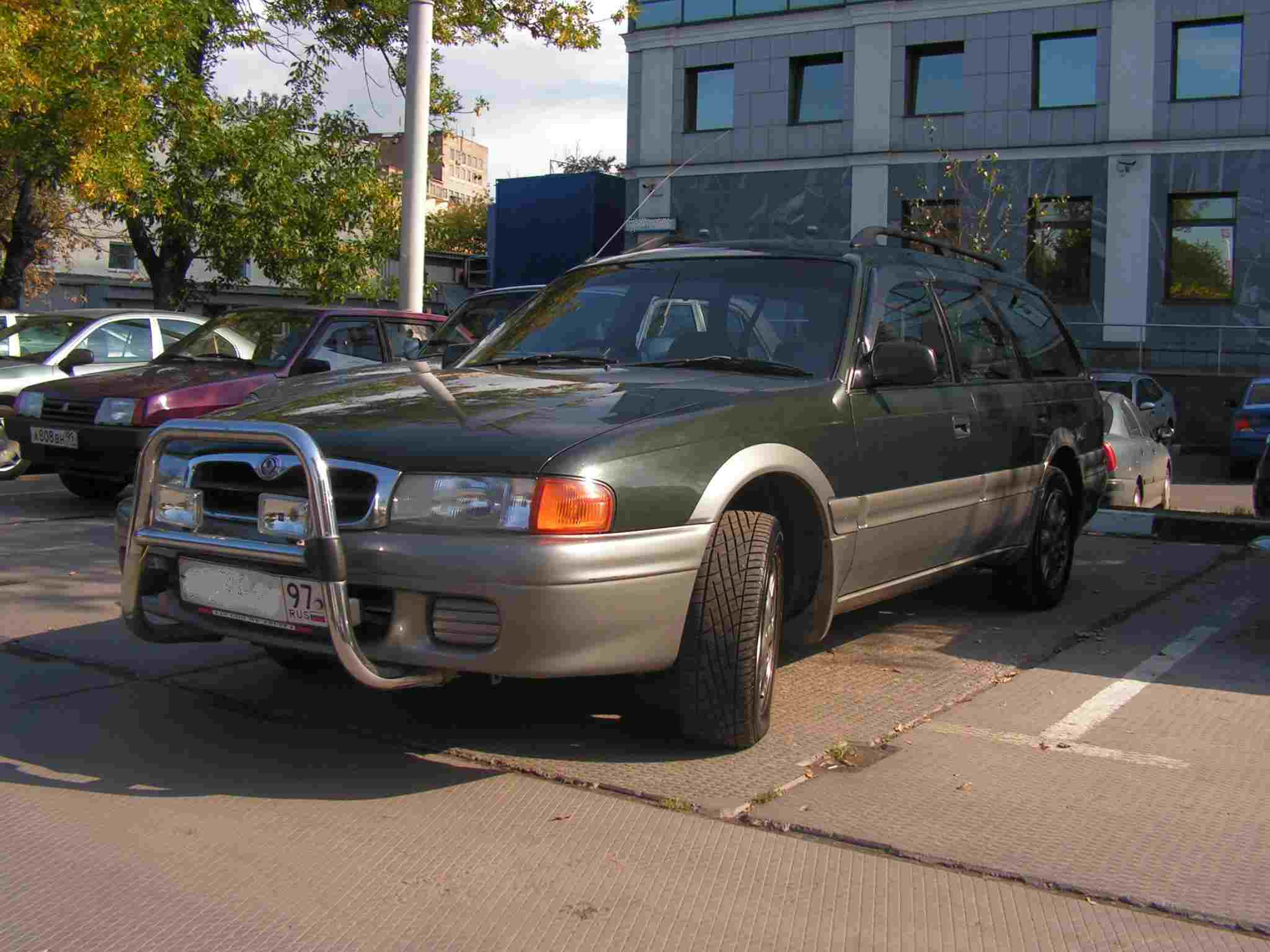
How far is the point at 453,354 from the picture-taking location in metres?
5.81

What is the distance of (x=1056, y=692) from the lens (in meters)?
5.37

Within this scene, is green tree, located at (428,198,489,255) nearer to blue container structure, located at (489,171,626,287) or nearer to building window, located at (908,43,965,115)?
blue container structure, located at (489,171,626,287)

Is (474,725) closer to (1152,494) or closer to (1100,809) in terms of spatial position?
(1100,809)

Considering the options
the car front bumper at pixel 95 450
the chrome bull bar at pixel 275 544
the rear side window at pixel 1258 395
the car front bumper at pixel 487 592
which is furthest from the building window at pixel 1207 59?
the chrome bull bar at pixel 275 544

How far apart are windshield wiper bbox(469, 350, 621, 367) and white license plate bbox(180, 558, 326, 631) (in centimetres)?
163

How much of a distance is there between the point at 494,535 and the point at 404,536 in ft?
0.84

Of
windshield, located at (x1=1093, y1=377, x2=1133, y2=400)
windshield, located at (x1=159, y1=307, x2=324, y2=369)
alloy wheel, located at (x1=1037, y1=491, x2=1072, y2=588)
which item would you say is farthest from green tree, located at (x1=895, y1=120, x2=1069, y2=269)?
alloy wheel, located at (x1=1037, y1=491, x2=1072, y2=588)

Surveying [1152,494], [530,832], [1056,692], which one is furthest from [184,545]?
[1152,494]

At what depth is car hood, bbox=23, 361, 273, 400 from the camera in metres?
9.80

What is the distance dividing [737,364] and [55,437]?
267 inches

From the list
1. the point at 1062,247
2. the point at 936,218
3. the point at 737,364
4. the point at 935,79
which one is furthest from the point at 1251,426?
the point at 737,364

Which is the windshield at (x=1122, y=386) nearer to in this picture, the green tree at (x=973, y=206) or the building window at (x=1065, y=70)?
the green tree at (x=973, y=206)

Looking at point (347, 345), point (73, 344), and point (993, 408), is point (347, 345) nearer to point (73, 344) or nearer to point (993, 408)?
point (73, 344)

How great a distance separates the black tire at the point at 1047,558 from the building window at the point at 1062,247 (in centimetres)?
1909
